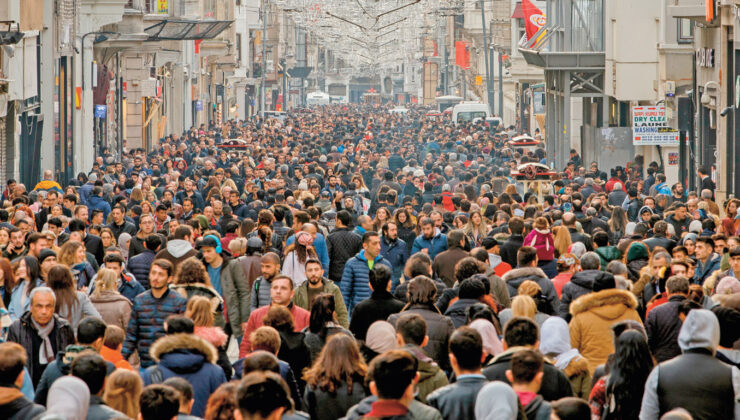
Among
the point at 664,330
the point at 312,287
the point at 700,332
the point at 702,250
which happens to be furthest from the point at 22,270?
the point at 702,250

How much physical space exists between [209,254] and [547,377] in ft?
16.5

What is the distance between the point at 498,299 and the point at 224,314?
8.23 ft

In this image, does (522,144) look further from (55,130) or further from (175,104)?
(175,104)

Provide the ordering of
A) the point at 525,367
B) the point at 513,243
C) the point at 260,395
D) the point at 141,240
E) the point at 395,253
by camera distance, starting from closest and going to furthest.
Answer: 1. the point at 260,395
2. the point at 525,367
3. the point at 513,243
4. the point at 141,240
5. the point at 395,253

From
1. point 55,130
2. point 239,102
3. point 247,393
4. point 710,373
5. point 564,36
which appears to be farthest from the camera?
point 239,102

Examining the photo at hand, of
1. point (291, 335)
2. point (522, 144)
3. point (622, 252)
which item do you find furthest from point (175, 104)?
point (291, 335)

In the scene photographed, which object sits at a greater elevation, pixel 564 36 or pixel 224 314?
pixel 564 36

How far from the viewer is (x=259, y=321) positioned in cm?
919

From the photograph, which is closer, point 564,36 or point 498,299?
point 498,299

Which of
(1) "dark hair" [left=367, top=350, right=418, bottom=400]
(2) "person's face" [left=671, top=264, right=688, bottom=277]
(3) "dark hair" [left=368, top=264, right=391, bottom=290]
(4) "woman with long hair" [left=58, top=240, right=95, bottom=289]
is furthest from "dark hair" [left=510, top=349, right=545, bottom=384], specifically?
(4) "woman with long hair" [left=58, top=240, right=95, bottom=289]

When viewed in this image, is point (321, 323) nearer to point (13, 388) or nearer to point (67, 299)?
point (67, 299)

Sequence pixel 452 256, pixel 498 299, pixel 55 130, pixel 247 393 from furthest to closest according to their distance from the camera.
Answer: pixel 55 130
pixel 452 256
pixel 498 299
pixel 247 393

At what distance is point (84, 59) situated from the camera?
117 ft

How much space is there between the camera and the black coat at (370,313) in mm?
9703
